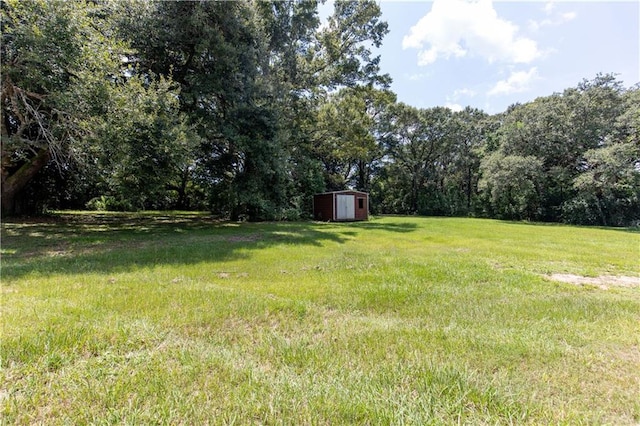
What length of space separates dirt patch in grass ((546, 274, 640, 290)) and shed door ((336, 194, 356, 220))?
53.6 feet

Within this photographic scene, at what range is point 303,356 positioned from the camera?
7.35ft

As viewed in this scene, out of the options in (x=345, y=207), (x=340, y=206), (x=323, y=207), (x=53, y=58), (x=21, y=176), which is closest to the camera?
(x=53, y=58)

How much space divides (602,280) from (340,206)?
663 inches

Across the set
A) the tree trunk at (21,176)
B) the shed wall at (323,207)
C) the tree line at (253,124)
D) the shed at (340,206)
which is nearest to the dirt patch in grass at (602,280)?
the tree line at (253,124)

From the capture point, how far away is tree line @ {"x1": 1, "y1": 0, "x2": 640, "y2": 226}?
7730 mm

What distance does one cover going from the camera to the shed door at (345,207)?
21.3 metres

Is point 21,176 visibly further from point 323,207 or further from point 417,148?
point 417,148

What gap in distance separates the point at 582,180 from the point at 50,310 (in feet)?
100

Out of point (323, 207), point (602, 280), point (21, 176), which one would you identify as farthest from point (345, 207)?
point (21, 176)

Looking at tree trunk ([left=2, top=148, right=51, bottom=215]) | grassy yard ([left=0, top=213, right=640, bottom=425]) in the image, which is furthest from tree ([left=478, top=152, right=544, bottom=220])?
tree trunk ([left=2, top=148, right=51, bottom=215])

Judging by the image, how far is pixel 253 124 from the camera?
1306 centimetres

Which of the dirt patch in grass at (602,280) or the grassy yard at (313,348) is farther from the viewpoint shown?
the dirt patch in grass at (602,280)

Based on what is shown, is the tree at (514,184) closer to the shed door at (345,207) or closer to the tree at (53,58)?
the shed door at (345,207)

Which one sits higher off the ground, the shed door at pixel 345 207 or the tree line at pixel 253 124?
the tree line at pixel 253 124
